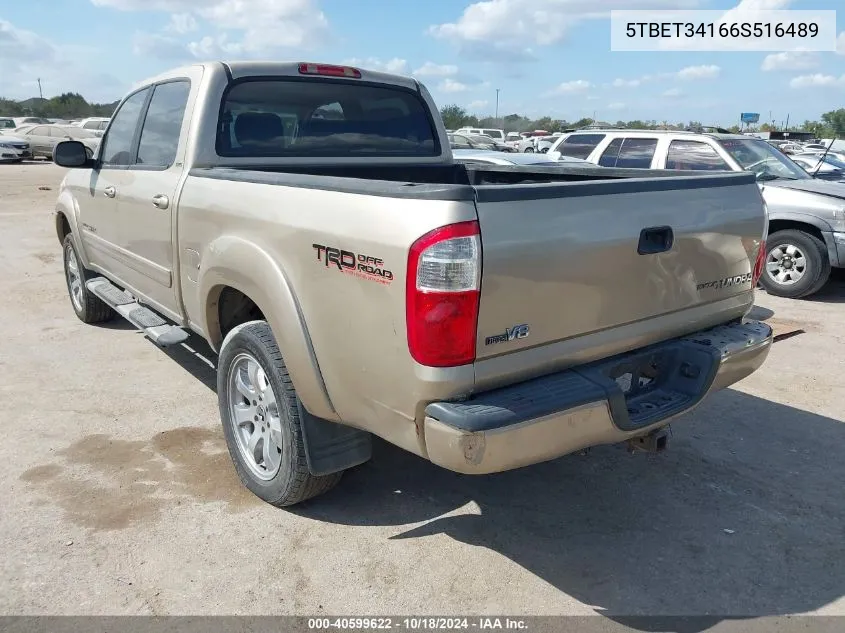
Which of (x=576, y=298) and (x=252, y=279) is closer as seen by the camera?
(x=576, y=298)

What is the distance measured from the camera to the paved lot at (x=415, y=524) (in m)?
2.77

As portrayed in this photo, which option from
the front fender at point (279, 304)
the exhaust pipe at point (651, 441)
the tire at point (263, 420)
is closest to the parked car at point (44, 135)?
the tire at point (263, 420)

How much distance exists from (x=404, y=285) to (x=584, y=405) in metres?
0.78

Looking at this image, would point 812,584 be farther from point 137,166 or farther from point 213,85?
point 137,166

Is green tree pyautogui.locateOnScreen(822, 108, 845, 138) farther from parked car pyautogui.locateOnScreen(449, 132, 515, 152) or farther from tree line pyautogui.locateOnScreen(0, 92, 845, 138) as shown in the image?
parked car pyautogui.locateOnScreen(449, 132, 515, 152)

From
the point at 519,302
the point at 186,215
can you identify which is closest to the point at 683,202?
the point at 519,302

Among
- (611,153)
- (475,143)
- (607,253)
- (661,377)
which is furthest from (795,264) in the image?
(475,143)

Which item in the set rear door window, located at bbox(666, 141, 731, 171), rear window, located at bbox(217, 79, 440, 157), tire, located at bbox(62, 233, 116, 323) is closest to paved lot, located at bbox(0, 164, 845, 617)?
tire, located at bbox(62, 233, 116, 323)

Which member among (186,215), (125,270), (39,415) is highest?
(186,215)

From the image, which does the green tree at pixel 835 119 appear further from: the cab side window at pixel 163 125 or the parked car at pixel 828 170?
the cab side window at pixel 163 125

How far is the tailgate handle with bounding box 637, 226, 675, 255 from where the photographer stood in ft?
9.11

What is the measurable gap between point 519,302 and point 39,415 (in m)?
3.41

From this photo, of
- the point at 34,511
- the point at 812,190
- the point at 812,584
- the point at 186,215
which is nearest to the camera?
the point at 812,584

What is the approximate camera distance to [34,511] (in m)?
3.32
